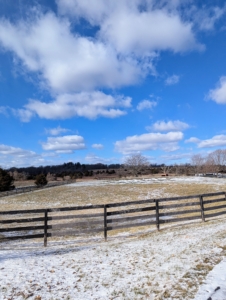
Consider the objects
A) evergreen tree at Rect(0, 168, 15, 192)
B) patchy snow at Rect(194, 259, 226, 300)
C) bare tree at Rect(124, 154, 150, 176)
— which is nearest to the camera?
patchy snow at Rect(194, 259, 226, 300)

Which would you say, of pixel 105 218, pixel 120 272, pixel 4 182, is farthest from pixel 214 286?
pixel 4 182

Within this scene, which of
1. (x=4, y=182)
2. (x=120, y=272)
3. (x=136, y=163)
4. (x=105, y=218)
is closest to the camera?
(x=120, y=272)

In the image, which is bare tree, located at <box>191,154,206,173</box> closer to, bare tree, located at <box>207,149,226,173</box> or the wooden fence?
bare tree, located at <box>207,149,226,173</box>

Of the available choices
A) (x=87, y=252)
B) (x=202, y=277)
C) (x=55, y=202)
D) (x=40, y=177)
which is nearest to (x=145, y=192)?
(x=55, y=202)

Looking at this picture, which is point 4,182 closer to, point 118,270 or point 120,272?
point 118,270

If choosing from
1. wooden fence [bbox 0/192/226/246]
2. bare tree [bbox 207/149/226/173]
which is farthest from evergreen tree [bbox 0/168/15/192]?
bare tree [bbox 207/149/226/173]

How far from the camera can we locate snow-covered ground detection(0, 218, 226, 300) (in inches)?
177

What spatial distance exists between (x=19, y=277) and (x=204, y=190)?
28062 millimetres

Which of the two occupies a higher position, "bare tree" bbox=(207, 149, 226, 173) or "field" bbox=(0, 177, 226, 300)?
"bare tree" bbox=(207, 149, 226, 173)

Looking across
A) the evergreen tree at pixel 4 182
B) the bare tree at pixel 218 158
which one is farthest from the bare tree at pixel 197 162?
the evergreen tree at pixel 4 182

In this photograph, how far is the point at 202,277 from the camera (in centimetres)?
495

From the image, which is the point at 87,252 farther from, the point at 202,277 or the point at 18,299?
the point at 202,277

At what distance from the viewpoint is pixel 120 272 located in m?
5.54

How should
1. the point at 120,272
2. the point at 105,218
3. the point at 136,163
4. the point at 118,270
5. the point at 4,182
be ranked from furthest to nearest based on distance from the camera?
the point at 136,163, the point at 4,182, the point at 105,218, the point at 118,270, the point at 120,272
